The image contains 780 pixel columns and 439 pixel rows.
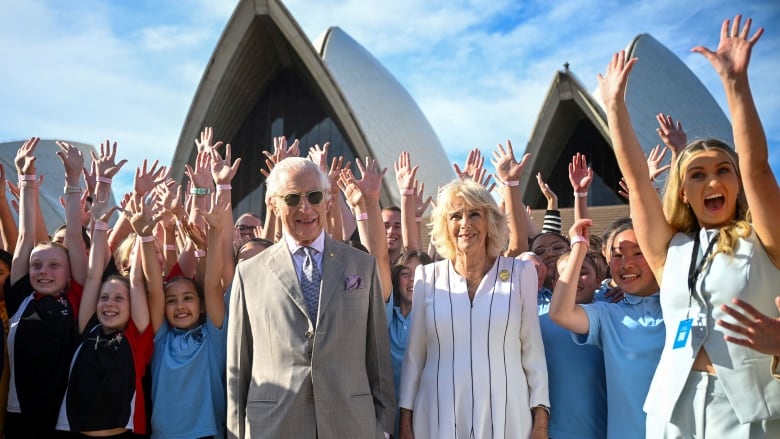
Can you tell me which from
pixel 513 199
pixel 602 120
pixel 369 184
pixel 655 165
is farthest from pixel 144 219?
pixel 602 120

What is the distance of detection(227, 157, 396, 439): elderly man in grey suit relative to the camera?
8.38 ft

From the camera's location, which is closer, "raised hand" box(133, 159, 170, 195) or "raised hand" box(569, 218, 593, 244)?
"raised hand" box(569, 218, 593, 244)

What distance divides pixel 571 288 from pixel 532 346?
0.89 feet

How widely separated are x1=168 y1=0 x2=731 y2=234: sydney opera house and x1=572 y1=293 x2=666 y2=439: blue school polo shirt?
12855 millimetres

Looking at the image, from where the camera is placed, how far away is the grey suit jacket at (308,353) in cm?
255

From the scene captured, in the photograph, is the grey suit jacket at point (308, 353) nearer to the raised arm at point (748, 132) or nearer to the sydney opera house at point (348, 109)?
the raised arm at point (748, 132)

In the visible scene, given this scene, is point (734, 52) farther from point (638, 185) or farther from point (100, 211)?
point (100, 211)

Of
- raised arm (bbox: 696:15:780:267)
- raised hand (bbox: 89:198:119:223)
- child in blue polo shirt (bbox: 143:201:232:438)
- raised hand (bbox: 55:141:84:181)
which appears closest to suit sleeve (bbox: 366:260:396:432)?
child in blue polo shirt (bbox: 143:201:232:438)

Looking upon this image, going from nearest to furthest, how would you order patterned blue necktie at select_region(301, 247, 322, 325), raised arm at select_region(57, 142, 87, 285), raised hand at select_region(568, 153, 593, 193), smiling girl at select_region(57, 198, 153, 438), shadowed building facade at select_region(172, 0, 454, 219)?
patterned blue necktie at select_region(301, 247, 322, 325) < smiling girl at select_region(57, 198, 153, 438) < raised arm at select_region(57, 142, 87, 285) < raised hand at select_region(568, 153, 593, 193) < shadowed building facade at select_region(172, 0, 454, 219)

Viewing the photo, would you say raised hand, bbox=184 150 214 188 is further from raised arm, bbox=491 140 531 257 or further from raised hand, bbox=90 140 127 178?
raised arm, bbox=491 140 531 257

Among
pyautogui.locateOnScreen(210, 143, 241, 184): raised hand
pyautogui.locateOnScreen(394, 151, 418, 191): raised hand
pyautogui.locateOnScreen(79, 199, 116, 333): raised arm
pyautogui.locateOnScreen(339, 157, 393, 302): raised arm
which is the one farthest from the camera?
pyautogui.locateOnScreen(394, 151, 418, 191): raised hand

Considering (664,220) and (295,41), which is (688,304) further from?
(295,41)

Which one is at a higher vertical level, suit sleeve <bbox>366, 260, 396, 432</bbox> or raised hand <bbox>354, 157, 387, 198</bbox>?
raised hand <bbox>354, 157, 387, 198</bbox>

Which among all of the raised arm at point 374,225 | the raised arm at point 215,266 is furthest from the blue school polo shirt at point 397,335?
the raised arm at point 215,266
